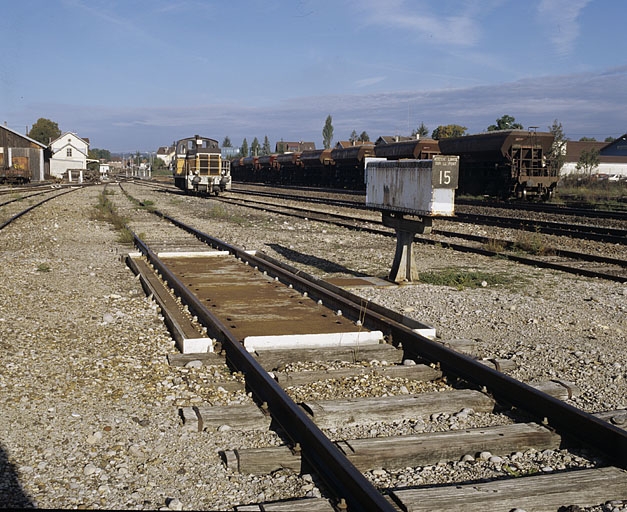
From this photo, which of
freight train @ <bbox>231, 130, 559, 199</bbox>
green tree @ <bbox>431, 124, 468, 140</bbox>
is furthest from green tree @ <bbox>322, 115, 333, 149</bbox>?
freight train @ <bbox>231, 130, 559, 199</bbox>

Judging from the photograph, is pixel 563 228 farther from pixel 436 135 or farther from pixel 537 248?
pixel 436 135

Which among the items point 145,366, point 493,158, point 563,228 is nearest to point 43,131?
point 493,158

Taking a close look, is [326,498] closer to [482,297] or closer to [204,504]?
[204,504]

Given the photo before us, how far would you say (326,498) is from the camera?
9.78ft

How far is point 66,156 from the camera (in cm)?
9388

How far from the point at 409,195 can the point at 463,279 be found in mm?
1639

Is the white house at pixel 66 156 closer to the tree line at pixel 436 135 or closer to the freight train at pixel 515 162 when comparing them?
the tree line at pixel 436 135

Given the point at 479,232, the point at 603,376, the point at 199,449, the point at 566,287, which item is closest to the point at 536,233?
the point at 479,232

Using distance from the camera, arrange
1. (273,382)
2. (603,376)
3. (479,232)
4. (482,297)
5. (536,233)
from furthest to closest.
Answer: (479,232) < (536,233) < (482,297) < (603,376) < (273,382)

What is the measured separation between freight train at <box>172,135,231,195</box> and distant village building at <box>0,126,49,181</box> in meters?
25.4

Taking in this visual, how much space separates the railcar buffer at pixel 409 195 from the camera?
779cm

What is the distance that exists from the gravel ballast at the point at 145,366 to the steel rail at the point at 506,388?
32cm

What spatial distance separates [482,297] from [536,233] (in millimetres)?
7671

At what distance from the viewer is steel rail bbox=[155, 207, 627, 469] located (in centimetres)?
351
